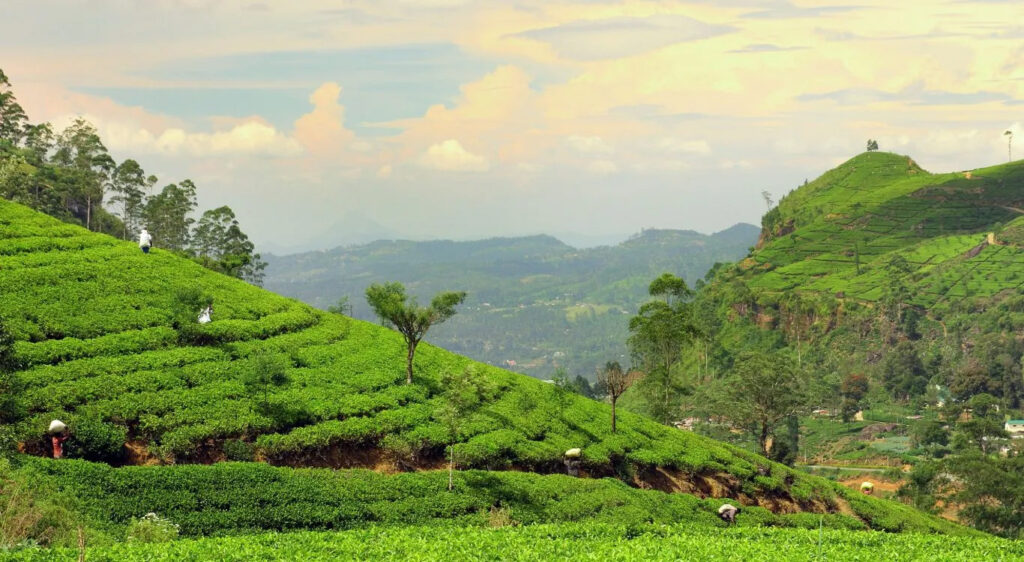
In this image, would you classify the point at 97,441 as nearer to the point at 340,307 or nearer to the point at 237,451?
the point at 237,451

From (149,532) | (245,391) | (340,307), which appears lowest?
(149,532)

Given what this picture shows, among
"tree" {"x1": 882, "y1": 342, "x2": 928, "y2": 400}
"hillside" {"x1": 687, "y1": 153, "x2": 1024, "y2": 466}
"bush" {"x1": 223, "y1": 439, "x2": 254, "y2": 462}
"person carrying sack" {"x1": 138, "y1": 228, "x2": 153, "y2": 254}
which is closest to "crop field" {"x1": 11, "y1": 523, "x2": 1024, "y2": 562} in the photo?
"bush" {"x1": 223, "y1": 439, "x2": 254, "y2": 462}

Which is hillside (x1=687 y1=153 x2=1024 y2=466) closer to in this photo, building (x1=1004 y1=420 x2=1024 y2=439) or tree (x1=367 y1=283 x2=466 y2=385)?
building (x1=1004 y1=420 x2=1024 y2=439)

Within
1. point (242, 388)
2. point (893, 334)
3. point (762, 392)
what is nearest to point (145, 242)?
point (242, 388)

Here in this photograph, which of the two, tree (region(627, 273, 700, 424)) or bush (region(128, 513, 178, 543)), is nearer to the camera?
bush (region(128, 513, 178, 543))

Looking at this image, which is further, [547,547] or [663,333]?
[663,333]

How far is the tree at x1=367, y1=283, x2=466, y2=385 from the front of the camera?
38.7m

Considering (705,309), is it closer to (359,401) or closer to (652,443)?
(652,443)

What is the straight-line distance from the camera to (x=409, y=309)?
128ft

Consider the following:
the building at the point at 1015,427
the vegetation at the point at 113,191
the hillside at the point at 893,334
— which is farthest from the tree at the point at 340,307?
the building at the point at 1015,427

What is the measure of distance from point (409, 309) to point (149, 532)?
18.9 m

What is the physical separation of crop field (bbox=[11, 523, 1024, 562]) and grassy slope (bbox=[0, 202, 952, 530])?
9.88 m

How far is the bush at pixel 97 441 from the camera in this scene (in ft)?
92.0

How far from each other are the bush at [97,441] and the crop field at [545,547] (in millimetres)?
9441
